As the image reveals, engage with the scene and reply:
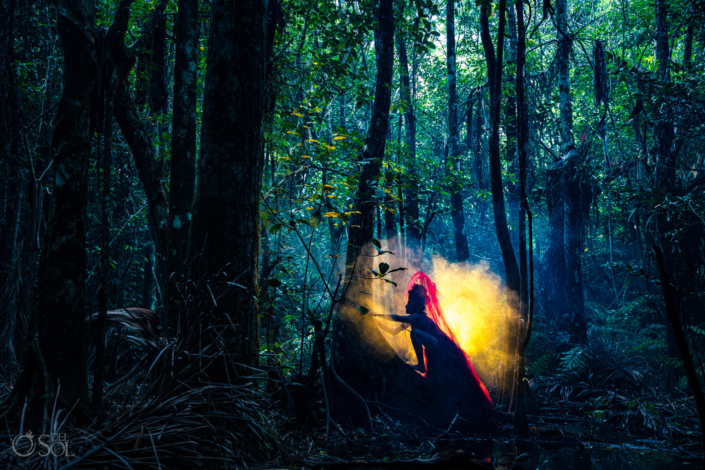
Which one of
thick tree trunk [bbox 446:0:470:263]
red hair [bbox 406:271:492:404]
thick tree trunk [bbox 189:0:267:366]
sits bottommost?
red hair [bbox 406:271:492:404]

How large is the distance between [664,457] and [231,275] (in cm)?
453

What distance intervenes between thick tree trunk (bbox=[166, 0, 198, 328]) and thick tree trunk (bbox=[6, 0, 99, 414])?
155 cm

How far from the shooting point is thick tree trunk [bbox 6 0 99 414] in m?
2.76

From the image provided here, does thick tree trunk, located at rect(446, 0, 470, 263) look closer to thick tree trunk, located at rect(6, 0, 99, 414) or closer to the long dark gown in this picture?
the long dark gown

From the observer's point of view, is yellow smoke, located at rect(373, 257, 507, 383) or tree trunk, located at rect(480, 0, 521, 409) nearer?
tree trunk, located at rect(480, 0, 521, 409)

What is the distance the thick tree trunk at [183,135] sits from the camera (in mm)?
4660

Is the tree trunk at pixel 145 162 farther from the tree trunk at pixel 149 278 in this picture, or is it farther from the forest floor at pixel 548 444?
the tree trunk at pixel 149 278

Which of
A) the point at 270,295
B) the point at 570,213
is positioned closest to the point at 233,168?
the point at 270,295

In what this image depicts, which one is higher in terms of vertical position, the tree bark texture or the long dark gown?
the tree bark texture

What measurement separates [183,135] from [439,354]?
4140 millimetres
